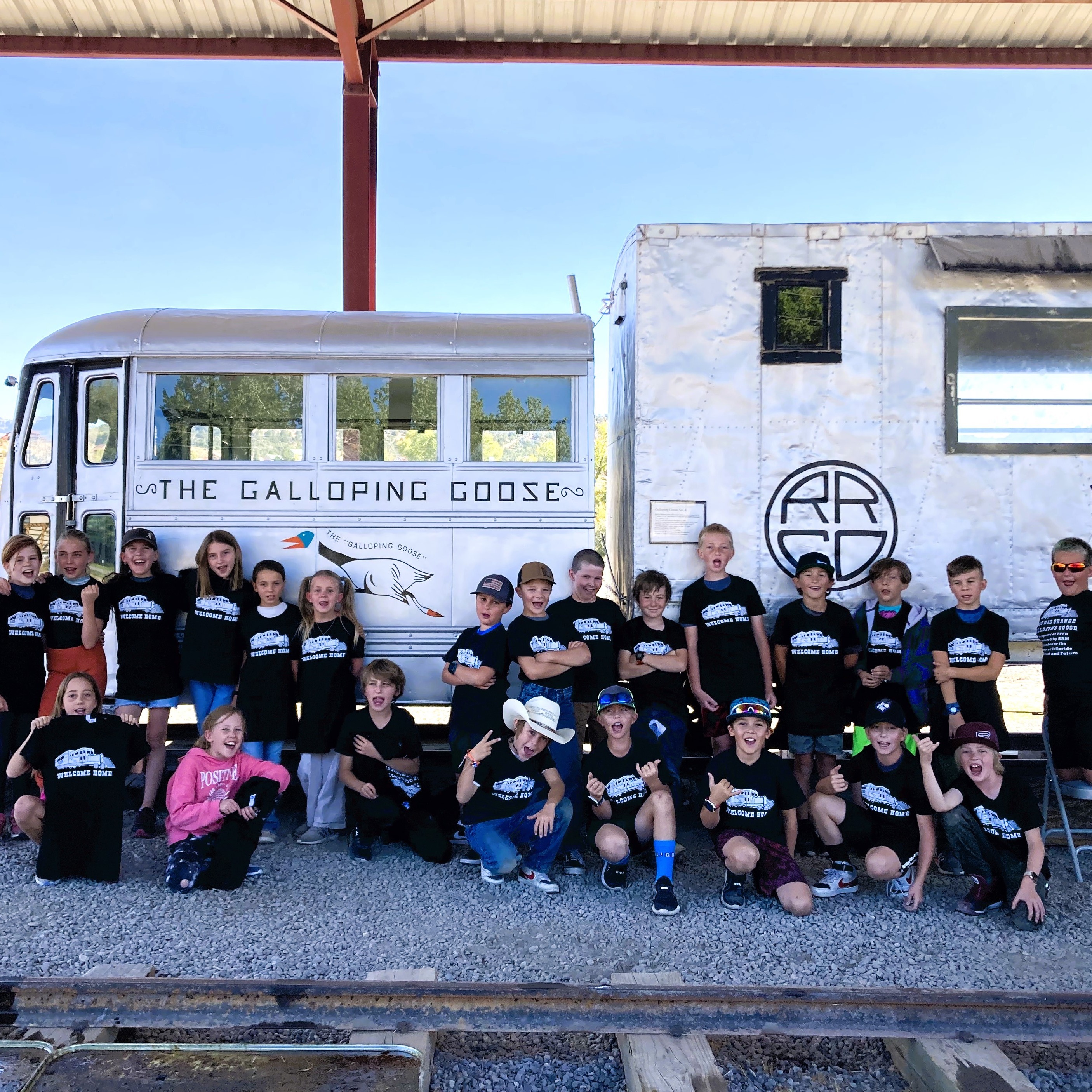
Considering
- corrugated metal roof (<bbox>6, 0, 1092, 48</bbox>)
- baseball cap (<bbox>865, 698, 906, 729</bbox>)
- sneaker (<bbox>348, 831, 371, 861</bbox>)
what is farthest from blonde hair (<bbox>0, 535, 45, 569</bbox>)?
corrugated metal roof (<bbox>6, 0, 1092, 48</bbox>)

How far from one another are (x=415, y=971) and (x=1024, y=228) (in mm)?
5573

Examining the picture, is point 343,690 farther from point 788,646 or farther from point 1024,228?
point 1024,228

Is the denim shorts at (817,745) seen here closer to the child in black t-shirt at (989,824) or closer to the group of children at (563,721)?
the group of children at (563,721)

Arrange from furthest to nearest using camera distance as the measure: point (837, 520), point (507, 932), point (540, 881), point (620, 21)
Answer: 1. point (620, 21)
2. point (837, 520)
3. point (540, 881)
4. point (507, 932)

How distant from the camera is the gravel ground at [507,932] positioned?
11.8 ft

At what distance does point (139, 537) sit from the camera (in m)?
5.29

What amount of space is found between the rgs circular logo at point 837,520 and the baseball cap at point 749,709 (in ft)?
4.25

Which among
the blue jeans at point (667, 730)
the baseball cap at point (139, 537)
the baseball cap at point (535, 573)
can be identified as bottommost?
the blue jeans at point (667, 730)

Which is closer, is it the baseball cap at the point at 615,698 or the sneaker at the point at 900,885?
the sneaker at the point at 900,885

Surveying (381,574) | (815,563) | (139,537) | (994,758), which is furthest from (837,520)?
(139,537)

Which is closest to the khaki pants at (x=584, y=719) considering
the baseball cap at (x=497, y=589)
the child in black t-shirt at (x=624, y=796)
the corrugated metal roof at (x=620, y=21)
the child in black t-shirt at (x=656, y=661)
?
the child in black t-shirt at (x=656, y=661)

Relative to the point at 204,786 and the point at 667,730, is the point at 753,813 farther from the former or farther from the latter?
the point at 204,786

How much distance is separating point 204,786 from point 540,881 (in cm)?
187

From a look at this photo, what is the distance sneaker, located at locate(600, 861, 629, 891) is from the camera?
4.51 metres
